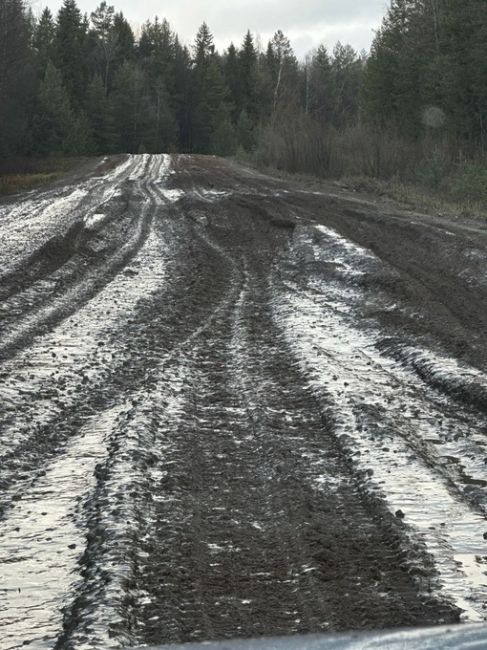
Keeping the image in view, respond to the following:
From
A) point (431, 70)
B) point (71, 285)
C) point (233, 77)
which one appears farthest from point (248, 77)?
point (71, 285)

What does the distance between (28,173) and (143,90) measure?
42.0m

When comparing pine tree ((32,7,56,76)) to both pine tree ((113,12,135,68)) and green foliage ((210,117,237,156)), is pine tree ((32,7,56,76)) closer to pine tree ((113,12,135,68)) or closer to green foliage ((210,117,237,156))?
pine tree ((113,12,135,68))

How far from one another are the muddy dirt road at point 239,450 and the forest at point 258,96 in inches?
524

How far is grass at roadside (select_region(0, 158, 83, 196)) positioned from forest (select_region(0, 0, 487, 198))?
1.89 meters

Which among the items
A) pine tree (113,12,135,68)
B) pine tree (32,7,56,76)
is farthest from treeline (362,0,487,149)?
pine tree (113,12,135,68)

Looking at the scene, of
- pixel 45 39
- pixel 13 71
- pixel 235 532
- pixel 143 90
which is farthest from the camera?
pixel 143 90

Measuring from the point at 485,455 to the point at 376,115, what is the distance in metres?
39.5

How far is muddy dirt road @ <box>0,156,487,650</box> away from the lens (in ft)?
9.05

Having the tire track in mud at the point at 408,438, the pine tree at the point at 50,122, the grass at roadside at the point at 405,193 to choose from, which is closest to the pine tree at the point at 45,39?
the pine tree at the point at 50,122

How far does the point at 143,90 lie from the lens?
239 feet

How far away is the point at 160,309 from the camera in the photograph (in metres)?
7.81

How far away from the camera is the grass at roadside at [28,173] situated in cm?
2595

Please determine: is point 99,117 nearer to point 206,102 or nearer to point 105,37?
point 206,102

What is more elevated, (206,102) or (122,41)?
(122,41)
